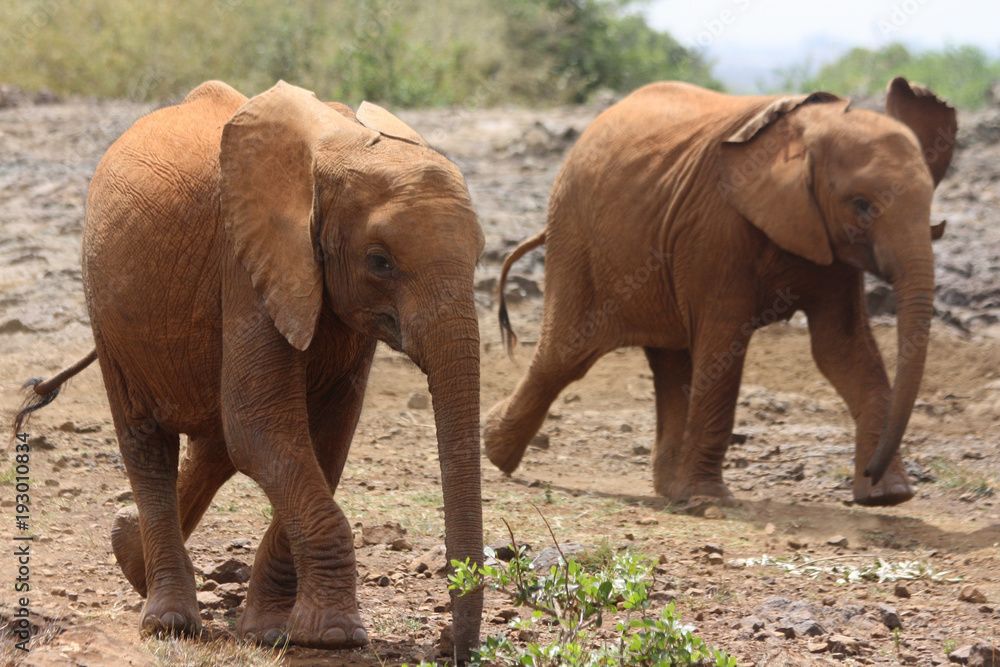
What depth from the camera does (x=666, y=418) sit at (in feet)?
25.7

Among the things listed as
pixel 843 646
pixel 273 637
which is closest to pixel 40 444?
pixel 273 637

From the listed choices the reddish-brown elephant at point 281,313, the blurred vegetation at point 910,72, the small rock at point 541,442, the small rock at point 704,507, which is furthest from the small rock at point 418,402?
the blurred vegetation at point 910,72

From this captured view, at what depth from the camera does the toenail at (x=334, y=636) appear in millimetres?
3949

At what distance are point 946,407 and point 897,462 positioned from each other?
105 inches

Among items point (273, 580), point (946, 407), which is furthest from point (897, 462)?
point (273, 580)

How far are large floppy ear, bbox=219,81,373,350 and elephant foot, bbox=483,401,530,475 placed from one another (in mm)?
3857

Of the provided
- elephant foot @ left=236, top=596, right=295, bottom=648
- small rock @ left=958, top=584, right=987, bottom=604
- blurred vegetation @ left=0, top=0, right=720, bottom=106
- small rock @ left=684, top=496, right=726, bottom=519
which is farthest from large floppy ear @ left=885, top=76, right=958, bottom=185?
blurred vegetation @ left=0, top=0, right=720, bottom=106

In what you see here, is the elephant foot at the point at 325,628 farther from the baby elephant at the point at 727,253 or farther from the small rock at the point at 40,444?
the small rock at the point at 40,444

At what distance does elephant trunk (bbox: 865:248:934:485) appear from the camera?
619cm

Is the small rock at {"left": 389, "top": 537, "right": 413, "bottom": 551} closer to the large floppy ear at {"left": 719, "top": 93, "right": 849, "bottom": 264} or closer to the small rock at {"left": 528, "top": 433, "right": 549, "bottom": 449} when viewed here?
the large floppy ear at {"left": 719, "top": 93, "right": 849, "bottom": 264}

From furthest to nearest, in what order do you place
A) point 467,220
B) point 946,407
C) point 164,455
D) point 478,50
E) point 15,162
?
point 478,50 → point 15,162 → point 946,407 → point 164,455 → point 467,220

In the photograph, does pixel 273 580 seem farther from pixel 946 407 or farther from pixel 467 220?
pixel 946 407

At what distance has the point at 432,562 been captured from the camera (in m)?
5.47

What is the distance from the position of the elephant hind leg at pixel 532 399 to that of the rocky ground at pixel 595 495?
7.2 inches
